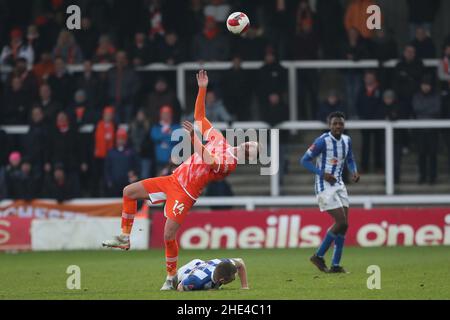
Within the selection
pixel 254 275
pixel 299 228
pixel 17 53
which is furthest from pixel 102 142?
pixel 254 275

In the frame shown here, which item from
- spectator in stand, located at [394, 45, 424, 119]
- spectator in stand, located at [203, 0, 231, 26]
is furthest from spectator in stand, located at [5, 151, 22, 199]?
spectator in stand, located at [394, 45, 424, 119]

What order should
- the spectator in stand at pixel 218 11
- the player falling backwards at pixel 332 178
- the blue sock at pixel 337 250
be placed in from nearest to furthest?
the blue sock at pixel 337 250
the player falling backwards at pixel 332 178
the spectator in stand at pixel 218 11

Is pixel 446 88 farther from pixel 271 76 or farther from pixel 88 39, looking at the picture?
pixel 88 39

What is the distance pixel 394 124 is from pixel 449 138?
112cm

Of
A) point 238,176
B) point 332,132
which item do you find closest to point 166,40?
point 238,176

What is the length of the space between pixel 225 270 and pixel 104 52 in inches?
436

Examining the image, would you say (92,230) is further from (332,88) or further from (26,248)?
(332,88)

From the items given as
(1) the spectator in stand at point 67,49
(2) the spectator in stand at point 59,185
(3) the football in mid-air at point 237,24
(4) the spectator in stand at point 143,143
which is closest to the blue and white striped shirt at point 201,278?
(3) the football in mid-air at point 237,24

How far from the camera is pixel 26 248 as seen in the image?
2098 centimetres

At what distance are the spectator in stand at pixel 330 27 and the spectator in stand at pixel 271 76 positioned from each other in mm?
1405

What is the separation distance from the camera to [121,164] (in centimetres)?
2152

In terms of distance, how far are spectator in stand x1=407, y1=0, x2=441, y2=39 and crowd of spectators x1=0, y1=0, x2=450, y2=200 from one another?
2 cm

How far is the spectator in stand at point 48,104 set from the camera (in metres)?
22.2

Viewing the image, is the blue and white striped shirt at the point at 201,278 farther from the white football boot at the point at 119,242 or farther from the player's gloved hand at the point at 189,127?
the player's gloved hand at the point at 189,127
